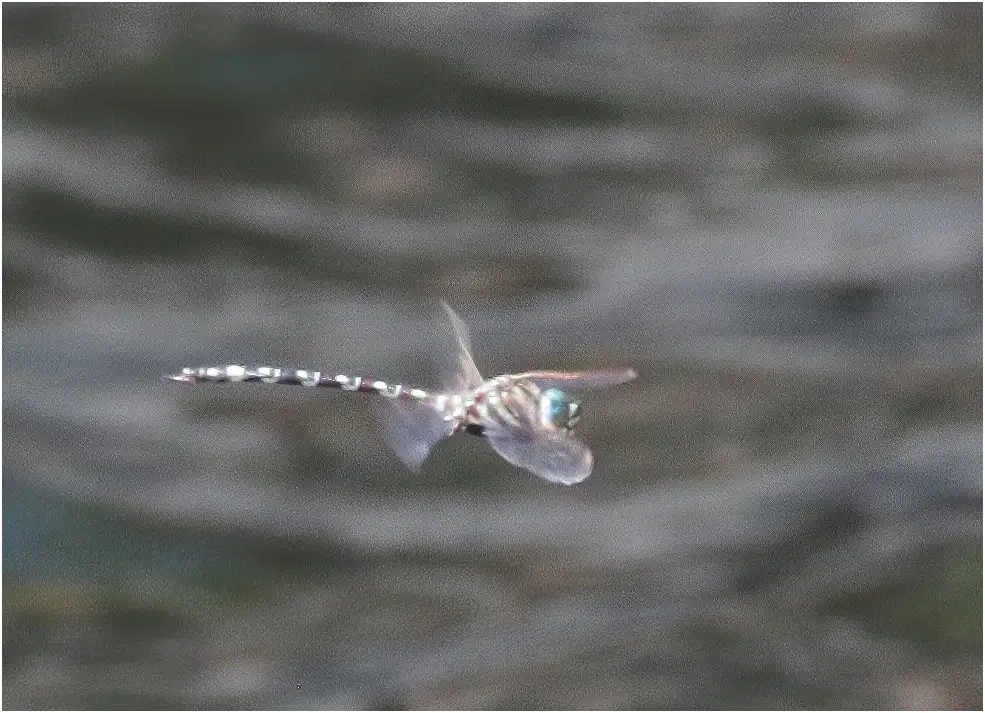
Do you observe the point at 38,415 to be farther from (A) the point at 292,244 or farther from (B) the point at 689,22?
(B) the point at 689,22

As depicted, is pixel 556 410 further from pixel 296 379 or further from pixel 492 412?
pixel 296 379

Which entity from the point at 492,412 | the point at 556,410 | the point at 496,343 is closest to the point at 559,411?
the point at 556,410

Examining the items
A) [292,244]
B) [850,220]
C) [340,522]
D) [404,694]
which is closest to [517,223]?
[292,244]

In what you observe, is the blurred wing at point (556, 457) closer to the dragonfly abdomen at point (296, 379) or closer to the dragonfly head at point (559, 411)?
the dragonfly head at point (559, 411)

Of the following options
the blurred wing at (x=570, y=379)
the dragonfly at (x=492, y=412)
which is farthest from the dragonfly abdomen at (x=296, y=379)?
the blurred wing at (x=570, y=379)

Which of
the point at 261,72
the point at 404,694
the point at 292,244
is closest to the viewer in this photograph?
the point at 404,694

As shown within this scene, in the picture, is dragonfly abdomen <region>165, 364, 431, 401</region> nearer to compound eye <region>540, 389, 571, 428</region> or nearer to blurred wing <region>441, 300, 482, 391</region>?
blurred wing <region>441, 300, 482, 391</region>

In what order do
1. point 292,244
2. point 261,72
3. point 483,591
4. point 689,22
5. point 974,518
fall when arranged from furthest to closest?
1. point 689,22
2. point 261,72
3. point 292,244
4. point 974,518
5. point 483,591
